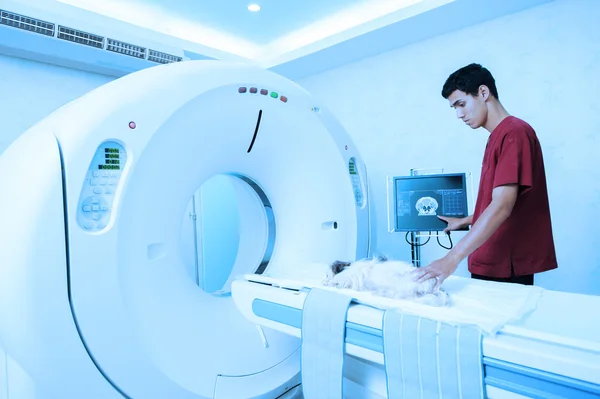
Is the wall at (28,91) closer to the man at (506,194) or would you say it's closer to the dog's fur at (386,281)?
the dog's fur at (386,281)

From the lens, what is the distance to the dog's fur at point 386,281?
918 millimetres

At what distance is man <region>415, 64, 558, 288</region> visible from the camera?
1.17 meters

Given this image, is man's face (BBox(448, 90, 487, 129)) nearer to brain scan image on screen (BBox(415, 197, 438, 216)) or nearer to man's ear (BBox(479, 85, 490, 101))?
man's ear (BBox(479, 85, 490, 101))

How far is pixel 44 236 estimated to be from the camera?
0.78 meters

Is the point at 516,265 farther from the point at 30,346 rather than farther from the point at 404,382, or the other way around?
the point at 30,346

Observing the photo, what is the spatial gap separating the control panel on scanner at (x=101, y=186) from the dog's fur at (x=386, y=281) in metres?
0.58

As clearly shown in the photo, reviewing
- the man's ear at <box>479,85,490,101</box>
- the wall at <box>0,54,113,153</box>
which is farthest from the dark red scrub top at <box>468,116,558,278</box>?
the wall at <box>0,54,113,153</box>

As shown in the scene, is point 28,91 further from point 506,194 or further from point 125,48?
point 506,194

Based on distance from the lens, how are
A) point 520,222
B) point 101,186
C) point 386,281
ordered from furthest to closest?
point 520,222 < point 386,281 < point 101,186

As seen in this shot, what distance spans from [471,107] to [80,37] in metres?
2.05

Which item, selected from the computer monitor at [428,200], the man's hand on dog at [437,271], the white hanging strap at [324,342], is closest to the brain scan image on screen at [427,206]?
the computer monitor at [428,200]

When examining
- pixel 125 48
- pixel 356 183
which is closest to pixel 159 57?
pixel 125 48

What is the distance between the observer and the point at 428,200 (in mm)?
2141

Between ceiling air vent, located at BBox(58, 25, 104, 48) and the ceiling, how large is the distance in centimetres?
26
